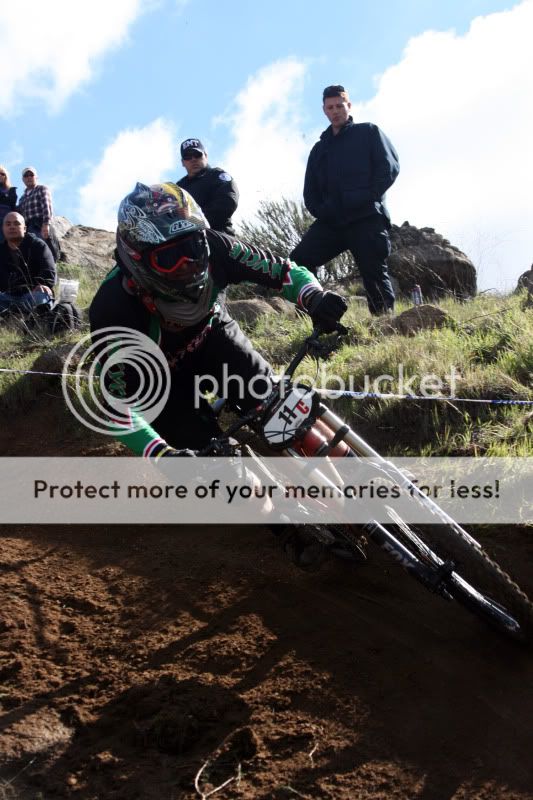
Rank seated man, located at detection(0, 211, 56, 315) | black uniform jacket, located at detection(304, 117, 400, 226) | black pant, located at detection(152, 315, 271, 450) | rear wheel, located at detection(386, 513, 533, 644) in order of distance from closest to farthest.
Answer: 1. rear wheel, located at detection(386, 513, 533, 644)
2. black pant, located at detection(152, 315, 271, 450)
3. black uniform jacket, located at detection(304, 117, 400, 226)
4. seated man, located at detection(0, 211, 56, 315)

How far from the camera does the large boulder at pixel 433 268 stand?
1105 centimetres

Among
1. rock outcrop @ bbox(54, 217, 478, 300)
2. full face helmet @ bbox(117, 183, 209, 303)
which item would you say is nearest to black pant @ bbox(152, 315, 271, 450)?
full face helmet @ bbox(117, 183, 209, 303)

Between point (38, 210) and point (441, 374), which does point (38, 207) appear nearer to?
point (38, 210)

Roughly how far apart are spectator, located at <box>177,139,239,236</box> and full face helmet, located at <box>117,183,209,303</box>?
3.68 metres

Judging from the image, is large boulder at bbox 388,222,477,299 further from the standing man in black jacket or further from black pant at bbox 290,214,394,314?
the standing man in black jacket

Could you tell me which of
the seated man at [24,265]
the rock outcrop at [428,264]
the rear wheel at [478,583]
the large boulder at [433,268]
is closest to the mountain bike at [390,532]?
the rear wheel at [478,583]

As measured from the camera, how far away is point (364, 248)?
7488 mm

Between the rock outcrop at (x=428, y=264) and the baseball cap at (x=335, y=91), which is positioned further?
the rock outcrop at (x=428, y=264)

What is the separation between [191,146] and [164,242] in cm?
441

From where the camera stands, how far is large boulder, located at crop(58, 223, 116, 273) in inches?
588

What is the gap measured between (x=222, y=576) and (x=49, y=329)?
499cm

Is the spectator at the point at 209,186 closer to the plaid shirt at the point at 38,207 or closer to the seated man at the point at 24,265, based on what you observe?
the seated man at the point at 24,265

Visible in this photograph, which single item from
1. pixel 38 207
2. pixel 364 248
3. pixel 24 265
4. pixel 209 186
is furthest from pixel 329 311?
pixel 38 207

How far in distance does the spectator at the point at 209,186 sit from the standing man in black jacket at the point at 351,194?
0.76 m
